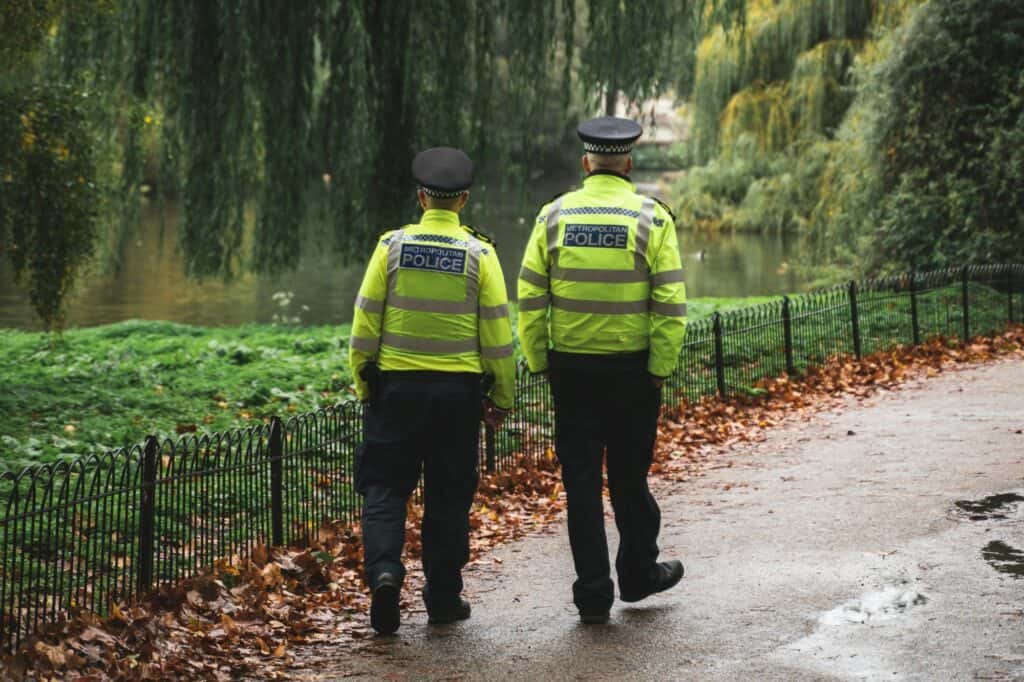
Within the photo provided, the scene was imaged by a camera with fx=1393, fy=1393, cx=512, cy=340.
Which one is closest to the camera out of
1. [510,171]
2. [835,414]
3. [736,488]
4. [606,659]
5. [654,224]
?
[606,659]

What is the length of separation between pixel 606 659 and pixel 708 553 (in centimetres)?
186

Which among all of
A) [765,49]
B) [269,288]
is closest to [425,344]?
[765,49]

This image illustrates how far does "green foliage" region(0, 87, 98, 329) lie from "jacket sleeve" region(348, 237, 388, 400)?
722 centimetres

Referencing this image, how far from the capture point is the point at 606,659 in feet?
17.9

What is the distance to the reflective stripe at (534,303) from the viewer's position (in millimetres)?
5988

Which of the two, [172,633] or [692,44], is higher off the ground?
[692,44]

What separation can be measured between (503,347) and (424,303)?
394 millimetres

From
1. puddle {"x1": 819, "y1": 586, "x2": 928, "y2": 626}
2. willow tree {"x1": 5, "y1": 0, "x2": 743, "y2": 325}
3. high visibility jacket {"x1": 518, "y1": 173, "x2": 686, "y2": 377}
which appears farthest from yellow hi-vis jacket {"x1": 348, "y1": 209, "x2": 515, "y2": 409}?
willow tree {"x1": 5, "y1": 0, "x2": 743, "y2": 325}

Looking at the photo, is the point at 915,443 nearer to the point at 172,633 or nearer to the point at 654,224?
the point at 654,224

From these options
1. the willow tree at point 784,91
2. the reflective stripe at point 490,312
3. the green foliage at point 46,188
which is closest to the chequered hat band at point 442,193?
the reflective stripe at point 490,312

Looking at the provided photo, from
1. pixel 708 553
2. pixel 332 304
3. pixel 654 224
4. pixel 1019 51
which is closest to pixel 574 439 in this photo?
pixel 654 224

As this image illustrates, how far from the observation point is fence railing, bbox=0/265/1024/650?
6375mm

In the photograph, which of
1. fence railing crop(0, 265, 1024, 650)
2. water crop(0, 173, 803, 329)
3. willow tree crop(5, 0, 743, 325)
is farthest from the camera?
water crop(0, 173, 803, 329)

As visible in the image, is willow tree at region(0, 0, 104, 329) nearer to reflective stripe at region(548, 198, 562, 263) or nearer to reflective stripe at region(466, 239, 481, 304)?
reflective stripe at region(466, 239, 481, 304)
